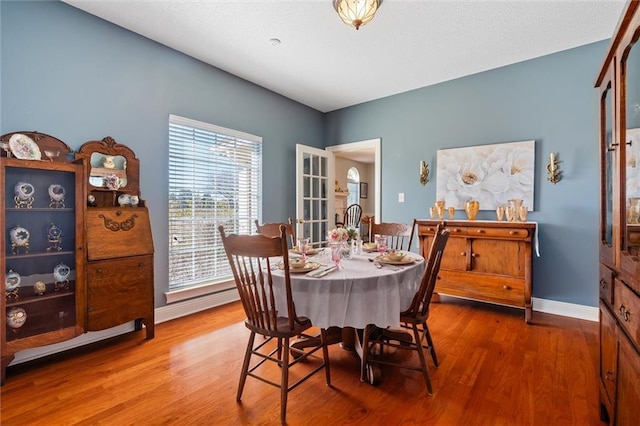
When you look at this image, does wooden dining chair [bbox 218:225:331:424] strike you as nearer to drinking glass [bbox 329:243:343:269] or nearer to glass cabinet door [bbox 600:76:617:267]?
drinking glass [bbox 329:243:343:269]

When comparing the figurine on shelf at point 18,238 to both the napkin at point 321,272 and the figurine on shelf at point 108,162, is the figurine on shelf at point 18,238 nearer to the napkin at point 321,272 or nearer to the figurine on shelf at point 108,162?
the figurine on shelf at point 108,162

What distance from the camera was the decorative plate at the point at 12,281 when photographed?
2.03m

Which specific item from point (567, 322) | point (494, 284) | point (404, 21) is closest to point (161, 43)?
point (404, 21)

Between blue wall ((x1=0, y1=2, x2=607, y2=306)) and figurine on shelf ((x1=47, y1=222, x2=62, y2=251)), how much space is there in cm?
67

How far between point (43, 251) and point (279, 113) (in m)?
3.01

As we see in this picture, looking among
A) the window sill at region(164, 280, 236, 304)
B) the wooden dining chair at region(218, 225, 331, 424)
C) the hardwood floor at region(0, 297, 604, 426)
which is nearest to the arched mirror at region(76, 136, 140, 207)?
the window sill at region(164, 280, 236, 304)

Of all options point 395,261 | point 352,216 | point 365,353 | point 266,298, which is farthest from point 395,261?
point 352,216

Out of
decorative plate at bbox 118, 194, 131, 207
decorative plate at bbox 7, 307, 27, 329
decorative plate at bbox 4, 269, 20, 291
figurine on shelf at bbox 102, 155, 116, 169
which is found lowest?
decorative plate at bbox 7, 307, 27, 329

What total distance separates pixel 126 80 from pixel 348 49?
6.86ft

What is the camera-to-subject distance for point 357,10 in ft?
7.07

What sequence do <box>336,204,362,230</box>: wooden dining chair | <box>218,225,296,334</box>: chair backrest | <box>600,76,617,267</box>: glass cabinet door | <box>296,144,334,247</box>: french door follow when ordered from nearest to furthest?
<box>600,76,617,267</box>: glass cabinet door
<box>218,225,296,334</box>: chair backrest
<box>296,144,334,247</box>: french door
<box>336,204,362,230</box>: wooden dining chair

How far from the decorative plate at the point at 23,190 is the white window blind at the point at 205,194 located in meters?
1.07

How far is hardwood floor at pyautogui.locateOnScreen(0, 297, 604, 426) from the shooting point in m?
1.60

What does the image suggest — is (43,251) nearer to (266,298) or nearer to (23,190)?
(23,190)
